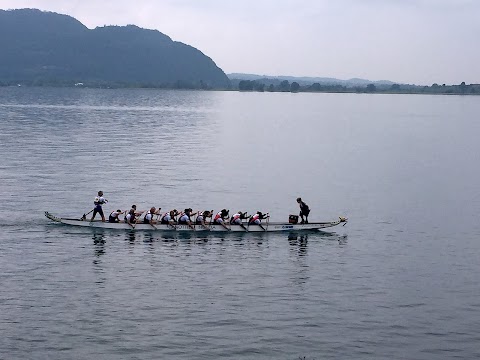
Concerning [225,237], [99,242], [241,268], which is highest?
[225,237]

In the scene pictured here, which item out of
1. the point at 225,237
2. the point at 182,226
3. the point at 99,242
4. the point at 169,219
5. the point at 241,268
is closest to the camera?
the point at 241,268

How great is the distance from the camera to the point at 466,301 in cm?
4531

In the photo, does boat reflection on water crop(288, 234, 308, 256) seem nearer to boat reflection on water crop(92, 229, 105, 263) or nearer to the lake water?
the lake water

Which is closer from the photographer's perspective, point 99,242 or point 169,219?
point 99,242

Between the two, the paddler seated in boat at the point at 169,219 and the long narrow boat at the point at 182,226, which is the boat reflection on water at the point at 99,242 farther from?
the paddler seated in boat at the point at 169,219

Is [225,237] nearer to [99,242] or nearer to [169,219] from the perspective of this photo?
[169,219]

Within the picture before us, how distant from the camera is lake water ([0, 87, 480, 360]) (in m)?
37.6

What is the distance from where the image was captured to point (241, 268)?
167ft

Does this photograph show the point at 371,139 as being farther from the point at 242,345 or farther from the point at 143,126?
the point at 242,345

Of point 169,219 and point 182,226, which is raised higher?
point 169,219

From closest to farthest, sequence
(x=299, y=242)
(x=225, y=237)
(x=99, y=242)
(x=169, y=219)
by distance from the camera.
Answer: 1. (x=99, y=242)
2. (x=299, y=242)
3. (x=225, y=237)
4. (x=169, y=219)

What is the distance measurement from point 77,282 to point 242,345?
588 inches

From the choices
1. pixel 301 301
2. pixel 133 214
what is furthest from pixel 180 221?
pixel 301 301

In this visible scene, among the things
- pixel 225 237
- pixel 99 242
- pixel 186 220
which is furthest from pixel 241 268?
pixel 99 242
